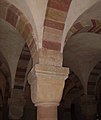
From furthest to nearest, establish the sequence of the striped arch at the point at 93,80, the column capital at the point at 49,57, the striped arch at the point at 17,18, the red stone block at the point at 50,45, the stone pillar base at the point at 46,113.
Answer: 1. the striped arch at the point at 93,80
2. the striped arch at the point at 17,18
3. the red stone block at the point at 50,45
4. the column capital at the point at 49,57
5. the stone pillar base at the point at 46,113

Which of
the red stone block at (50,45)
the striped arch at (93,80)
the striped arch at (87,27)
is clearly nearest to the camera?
the red stone block at (50,45)

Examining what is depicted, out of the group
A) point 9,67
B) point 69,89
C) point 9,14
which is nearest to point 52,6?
point 9,14

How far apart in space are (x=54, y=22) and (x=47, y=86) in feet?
3.19

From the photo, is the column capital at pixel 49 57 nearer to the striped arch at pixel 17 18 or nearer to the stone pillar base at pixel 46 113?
the striped arch at pixel 17 18

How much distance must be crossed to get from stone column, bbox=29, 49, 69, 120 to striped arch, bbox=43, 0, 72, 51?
24 cm

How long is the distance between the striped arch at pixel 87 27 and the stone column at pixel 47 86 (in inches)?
41.1

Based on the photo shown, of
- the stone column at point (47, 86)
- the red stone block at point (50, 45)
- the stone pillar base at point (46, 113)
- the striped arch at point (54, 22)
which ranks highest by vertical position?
the striped arch at point (54, 22)

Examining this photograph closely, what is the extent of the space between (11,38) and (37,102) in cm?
267

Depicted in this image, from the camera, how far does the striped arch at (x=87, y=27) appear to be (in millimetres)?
4528

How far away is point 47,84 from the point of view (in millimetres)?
3523

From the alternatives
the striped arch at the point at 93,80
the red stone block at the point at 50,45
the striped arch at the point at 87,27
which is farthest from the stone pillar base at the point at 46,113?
the striped arch at the point at 93,80

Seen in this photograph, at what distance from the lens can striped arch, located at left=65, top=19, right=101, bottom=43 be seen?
4.53 m

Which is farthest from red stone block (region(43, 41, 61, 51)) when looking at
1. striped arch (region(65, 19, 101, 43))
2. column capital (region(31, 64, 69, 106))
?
striped arch (region(65, 19, 101, 43))

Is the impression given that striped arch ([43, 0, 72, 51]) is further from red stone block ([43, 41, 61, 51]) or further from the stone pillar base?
the stone pillar base
